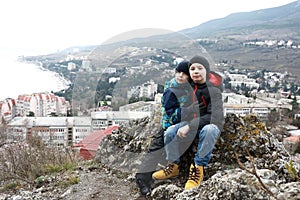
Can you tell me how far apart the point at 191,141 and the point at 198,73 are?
2.57 ft

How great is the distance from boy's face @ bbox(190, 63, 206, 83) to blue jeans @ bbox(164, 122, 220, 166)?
1.68ft

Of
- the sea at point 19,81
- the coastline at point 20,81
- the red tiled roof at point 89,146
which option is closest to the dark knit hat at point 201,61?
the red tiled roof at point 89,146

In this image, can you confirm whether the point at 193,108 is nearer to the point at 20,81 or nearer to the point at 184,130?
the point at 184,130

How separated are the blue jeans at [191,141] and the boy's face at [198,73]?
0.51 metres

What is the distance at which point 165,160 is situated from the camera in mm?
3967

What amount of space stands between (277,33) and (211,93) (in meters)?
142

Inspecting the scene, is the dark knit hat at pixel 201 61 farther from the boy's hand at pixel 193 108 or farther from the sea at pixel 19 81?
the sea at pixel 19 81

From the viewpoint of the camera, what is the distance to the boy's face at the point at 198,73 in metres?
3.52

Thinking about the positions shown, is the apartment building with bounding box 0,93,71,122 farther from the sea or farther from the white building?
the white building

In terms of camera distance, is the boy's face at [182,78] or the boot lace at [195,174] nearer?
the boot lace at [195,174]

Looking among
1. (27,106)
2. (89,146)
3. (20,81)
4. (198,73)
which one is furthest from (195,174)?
(20,81)

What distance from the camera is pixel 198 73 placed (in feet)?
11.5

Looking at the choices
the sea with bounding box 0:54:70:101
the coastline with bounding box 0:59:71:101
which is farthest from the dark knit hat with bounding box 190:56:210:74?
the coastline with bounding box 0:59:71:101

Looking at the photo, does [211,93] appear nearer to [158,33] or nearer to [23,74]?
[158,33]
